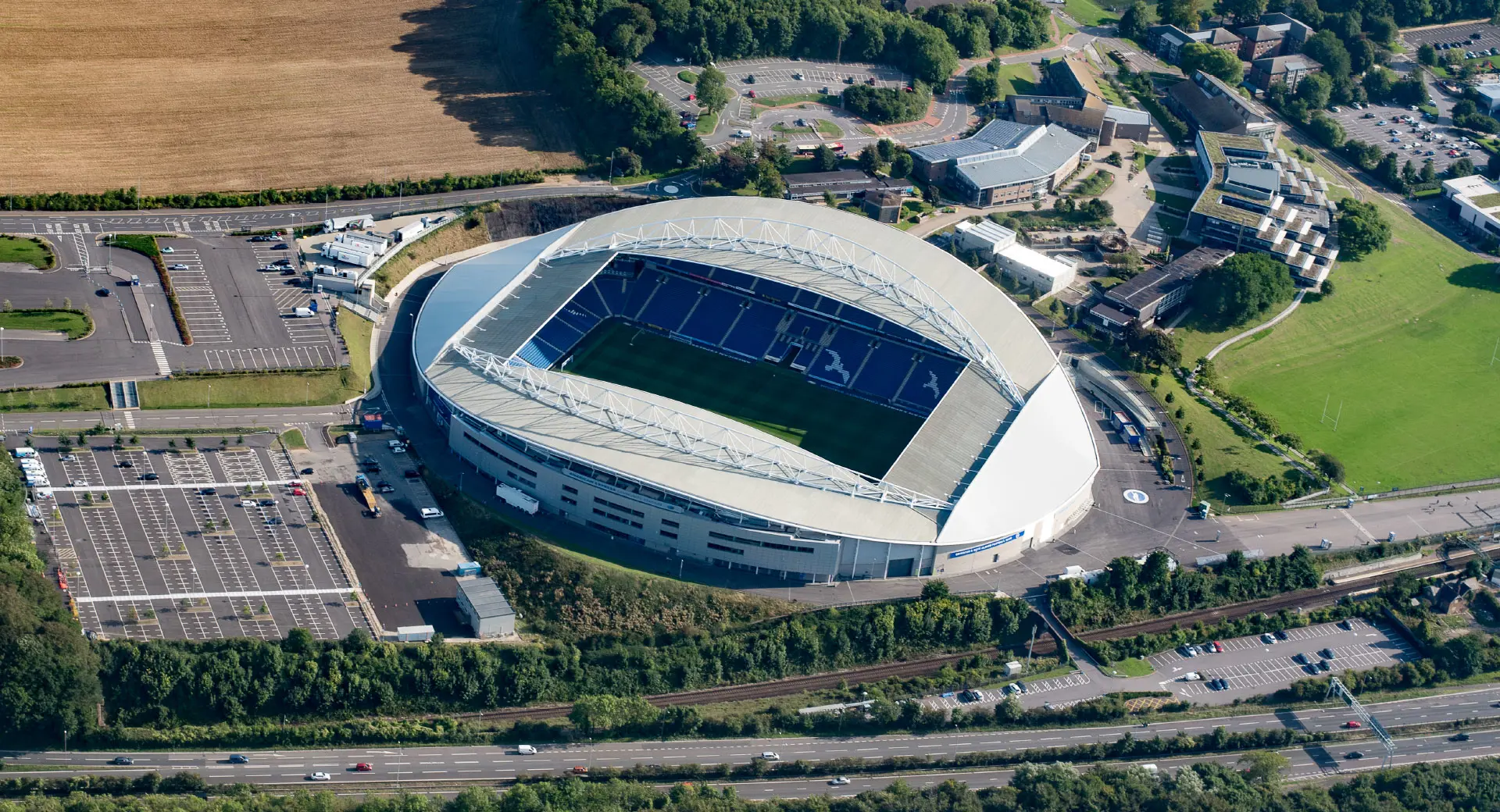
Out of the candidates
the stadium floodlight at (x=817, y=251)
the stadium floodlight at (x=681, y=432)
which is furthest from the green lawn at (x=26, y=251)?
the stadium floodlight at (x=817, y=251)

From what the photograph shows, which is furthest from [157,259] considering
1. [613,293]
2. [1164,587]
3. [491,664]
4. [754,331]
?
[1164,587]

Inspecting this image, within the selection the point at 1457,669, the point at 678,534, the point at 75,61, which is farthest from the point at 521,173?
the point at 1457,669

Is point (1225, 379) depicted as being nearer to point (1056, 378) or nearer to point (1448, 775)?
point (1056, 378)

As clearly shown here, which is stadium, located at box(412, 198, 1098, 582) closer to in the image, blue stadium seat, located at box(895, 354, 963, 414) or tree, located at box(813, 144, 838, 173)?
blue stadium seat, located at box(895, 354, 963, 414)

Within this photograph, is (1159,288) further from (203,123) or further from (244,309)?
(203,123)

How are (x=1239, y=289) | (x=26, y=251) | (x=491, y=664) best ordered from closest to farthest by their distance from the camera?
1. (x=491, y=664)
2. (x=26, y=251)
3. (x=1239, y=289)

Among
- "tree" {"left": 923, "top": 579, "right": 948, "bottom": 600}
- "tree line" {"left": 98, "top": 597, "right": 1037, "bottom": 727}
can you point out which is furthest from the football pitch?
"tree line" {"left": 98, "top": 597, "right": 1037, "bottom": 727}
